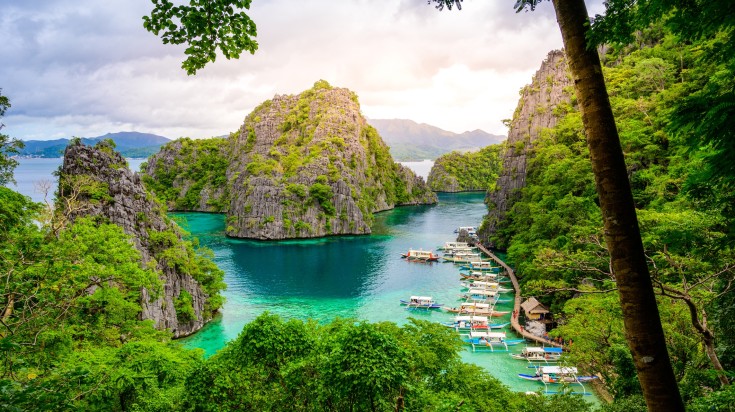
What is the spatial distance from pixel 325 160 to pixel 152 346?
66.9m

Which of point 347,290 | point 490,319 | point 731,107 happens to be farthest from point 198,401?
point 347,290

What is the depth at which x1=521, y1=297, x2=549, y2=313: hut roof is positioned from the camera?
32.5m

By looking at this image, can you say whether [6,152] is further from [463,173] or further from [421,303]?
[463,173]

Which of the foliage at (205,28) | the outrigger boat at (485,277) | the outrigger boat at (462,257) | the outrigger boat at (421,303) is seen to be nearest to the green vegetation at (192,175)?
the outrigger boat at (462,257)

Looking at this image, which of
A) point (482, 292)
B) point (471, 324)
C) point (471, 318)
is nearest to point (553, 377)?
point (471, 324)

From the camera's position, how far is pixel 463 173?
14550 cm

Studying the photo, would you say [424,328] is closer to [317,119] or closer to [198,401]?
[198,401]

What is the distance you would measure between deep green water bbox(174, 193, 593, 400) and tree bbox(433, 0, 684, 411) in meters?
22.0

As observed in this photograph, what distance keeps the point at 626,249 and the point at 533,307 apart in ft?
105

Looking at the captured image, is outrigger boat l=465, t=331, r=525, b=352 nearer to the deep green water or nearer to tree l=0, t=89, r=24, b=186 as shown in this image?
the deep green water

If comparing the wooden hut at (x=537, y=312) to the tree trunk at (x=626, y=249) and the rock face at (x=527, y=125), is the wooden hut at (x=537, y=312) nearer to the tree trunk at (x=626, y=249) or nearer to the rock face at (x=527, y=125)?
the rock face at (x=527, y=125)

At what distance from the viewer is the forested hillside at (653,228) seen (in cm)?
741

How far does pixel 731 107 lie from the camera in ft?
13.0

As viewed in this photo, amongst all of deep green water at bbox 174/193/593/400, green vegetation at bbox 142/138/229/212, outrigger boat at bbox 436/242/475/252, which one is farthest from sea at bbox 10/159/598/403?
green vegetation at bbox 142/138/229/212
